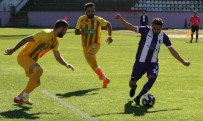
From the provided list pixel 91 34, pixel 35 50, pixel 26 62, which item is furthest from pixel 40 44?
pixel 91 34

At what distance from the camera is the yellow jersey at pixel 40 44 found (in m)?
9.25

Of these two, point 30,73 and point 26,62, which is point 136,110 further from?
point 26,62

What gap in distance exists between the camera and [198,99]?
1056 cm

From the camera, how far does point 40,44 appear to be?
9.34 m

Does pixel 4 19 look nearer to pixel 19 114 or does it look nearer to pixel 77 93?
pixel 77 93

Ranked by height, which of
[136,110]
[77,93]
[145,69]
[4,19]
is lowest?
[4,19]

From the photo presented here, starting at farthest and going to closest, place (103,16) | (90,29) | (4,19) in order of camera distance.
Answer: (103,16) → (4,19) → (90,29)

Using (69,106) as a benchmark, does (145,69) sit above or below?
above

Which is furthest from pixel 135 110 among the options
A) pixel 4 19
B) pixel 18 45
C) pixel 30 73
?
pixel 4 19

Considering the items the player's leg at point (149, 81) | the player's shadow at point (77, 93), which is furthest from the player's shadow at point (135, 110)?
the player's shadow at point (77, 93)

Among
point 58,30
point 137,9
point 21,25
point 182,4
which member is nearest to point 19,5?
point 21,25

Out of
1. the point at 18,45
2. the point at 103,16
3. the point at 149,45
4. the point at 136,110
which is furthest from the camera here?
the point at 103,16

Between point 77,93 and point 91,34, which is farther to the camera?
point 91,34

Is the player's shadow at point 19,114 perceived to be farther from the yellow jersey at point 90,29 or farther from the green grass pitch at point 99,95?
the yellow jersey at point 90,29
